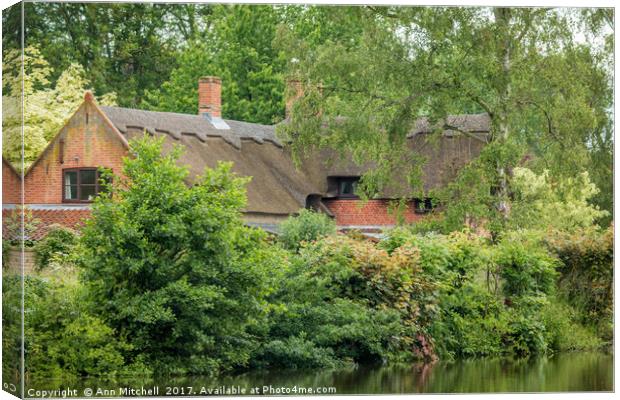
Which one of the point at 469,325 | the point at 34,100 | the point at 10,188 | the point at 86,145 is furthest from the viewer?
the point at 86,145

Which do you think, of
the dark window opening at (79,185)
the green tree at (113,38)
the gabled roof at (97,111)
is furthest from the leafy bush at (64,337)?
the gabled roof at (97,111)

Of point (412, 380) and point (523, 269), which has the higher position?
point (523, 269)

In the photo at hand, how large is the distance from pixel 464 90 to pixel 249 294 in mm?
7905

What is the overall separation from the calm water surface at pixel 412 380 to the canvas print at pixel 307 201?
0.06 meters

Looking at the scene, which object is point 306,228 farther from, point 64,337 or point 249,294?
point 64,337

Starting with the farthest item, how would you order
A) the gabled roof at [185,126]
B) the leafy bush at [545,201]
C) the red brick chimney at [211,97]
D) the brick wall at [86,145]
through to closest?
the red brick chimney at [211,97], the gabled roof at [185,126], the brick wall at [86,145], the leafy bush at [545,201]

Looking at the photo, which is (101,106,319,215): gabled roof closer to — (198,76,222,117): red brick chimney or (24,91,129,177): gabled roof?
(24,91,129,177): gabled roof

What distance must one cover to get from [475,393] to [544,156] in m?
8.43

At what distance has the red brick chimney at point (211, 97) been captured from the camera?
28094mm

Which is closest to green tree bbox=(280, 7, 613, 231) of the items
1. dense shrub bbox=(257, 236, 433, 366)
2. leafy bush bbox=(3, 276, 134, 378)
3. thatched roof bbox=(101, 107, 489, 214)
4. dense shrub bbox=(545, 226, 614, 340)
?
thatched roof bbox=(101, 107, 489, 214)

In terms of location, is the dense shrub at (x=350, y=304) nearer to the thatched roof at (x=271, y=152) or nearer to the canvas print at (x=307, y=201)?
the canvas print at (x=307, y=201)

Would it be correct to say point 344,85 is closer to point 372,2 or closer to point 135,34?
point 135,34

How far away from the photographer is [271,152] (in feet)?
90.0

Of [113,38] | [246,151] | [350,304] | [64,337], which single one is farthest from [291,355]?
[246,151]
